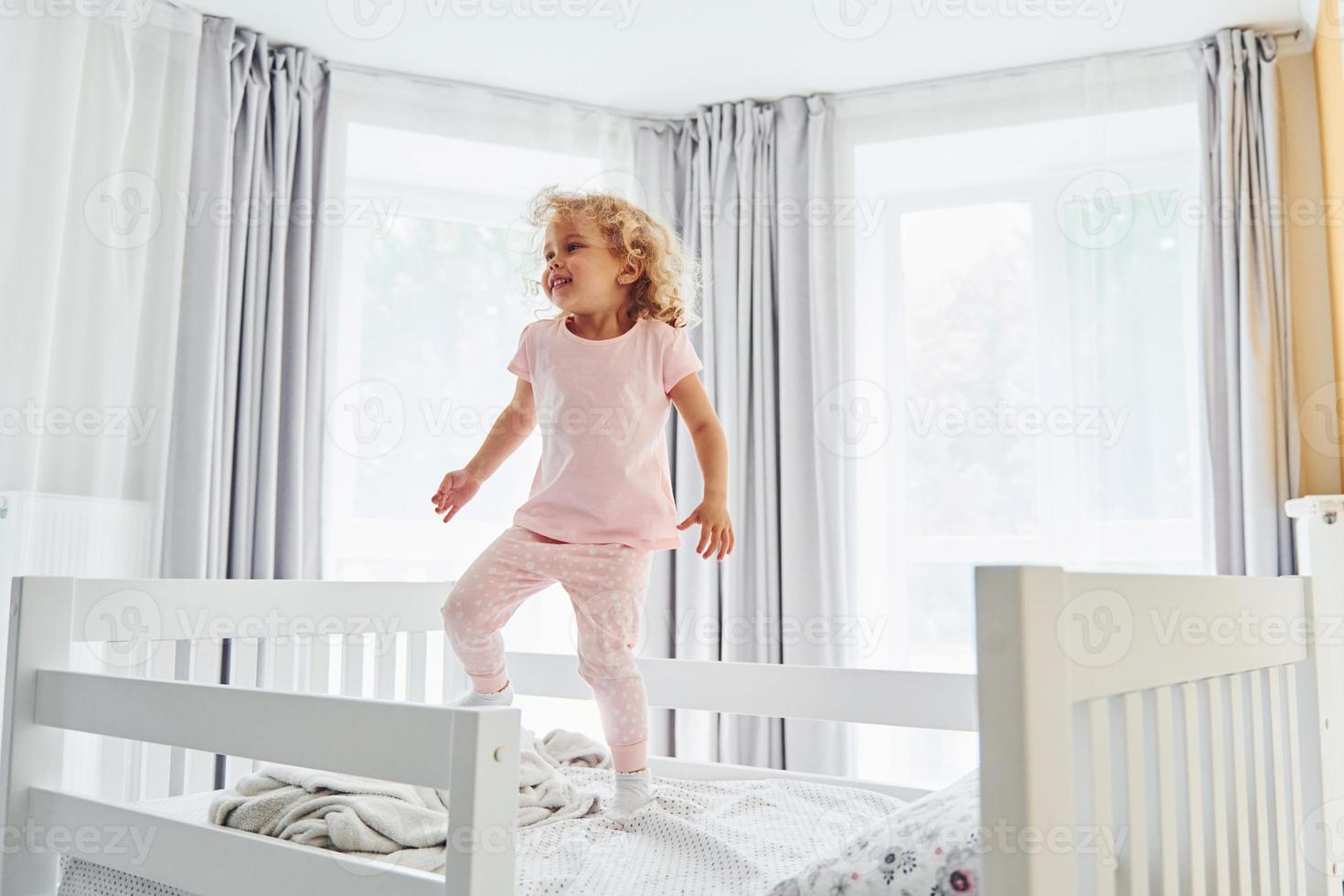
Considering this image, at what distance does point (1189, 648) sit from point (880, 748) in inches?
74.6

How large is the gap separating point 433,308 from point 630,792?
176 centimetres

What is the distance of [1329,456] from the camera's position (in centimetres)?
227

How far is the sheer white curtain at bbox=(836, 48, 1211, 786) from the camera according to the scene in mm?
2504

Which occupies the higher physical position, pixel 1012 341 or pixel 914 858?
pixel 1012 341

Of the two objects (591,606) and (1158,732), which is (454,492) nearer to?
(591,606)

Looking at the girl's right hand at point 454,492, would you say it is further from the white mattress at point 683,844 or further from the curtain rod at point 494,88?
the curtain rod at point 494,88

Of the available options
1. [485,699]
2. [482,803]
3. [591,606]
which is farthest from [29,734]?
[482,803]

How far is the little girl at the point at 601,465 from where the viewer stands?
4.66ft

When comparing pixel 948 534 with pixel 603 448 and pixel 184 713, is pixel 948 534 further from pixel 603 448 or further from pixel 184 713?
pixel 184 713

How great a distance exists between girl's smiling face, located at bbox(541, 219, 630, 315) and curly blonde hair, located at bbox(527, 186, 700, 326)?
1 centimetres

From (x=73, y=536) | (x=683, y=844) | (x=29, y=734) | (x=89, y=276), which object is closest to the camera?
(x=683, y=844)

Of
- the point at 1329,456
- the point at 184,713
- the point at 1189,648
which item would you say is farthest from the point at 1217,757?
the point at 1329,456

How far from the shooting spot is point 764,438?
273 cm

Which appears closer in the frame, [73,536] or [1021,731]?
[1021,731]
